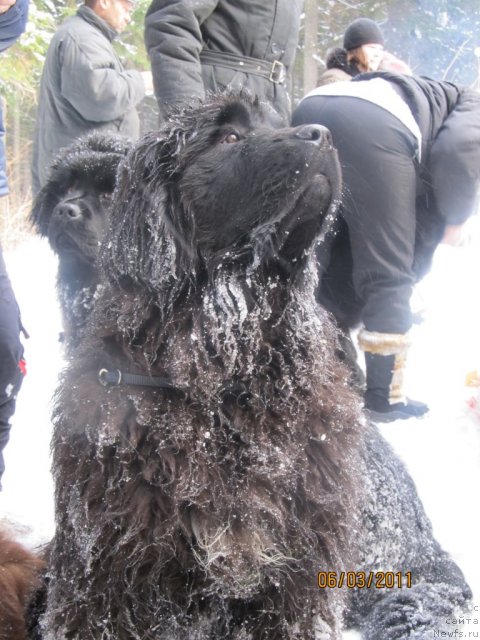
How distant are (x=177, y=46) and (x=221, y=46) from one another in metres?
0.37

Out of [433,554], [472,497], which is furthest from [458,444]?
[433,554]

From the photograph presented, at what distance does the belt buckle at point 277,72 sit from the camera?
3.18m

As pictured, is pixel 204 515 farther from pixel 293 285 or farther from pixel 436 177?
pixel 436 177

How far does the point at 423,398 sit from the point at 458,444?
58 centimetres

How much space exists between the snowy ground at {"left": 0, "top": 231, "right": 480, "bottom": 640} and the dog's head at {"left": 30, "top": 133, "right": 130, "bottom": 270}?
75 cm

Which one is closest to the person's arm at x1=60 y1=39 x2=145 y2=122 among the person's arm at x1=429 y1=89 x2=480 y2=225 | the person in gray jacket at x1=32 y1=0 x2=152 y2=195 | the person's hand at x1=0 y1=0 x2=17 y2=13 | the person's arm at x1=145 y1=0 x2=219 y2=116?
the person in gray jacket at x1=32 y1=0 x2=152 y2=195

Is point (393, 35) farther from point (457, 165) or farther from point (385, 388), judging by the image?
point (385, 388)

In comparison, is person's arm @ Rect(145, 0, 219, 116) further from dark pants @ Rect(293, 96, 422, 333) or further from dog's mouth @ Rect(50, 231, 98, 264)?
dog's mouth @ Rect(50, 231, 98, 264)

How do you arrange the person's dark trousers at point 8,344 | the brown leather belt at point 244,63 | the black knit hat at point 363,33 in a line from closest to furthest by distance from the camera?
the person's dark trousers at point 8,344
the brown leather belt at point 244,63
the black knit hat at point 363,33

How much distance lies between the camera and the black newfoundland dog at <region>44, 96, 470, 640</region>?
1.62 m

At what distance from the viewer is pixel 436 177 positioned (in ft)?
8.84
